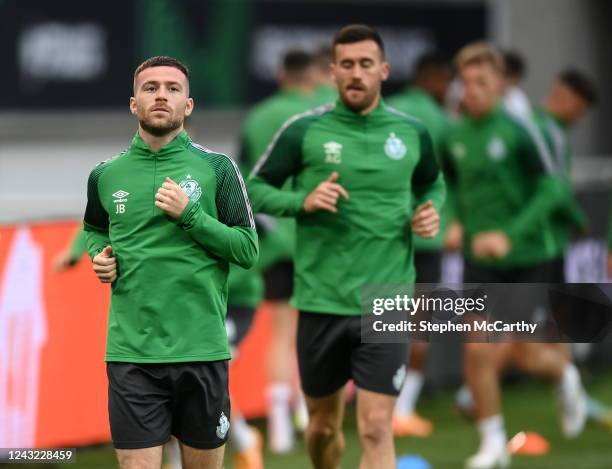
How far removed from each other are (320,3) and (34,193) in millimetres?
3770

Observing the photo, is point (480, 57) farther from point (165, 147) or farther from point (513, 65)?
point (165, 147)

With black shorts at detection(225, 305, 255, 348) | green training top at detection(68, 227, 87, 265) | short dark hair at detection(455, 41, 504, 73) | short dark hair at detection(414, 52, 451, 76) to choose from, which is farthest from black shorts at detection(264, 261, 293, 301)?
green training top at detection(68, 227, 87, 265)

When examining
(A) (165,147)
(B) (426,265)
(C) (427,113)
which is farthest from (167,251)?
(C) (427,113)

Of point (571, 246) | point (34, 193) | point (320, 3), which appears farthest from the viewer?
point (320, 3)

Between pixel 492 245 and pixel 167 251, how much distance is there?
3.70 metres

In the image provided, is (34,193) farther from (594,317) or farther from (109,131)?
(594,317)

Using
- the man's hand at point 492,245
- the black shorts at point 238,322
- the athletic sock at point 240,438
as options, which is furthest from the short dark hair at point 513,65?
the athletic sock at point 240,438

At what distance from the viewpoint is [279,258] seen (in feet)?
37.5

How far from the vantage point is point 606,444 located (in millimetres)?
11352

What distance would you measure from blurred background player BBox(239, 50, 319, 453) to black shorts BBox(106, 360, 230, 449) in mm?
4173

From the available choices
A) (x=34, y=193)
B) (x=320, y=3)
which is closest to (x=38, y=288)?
(x=34, y=193)

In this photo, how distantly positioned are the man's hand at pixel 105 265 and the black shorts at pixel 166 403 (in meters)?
0.36

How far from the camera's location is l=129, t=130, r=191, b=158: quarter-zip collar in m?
6.80
